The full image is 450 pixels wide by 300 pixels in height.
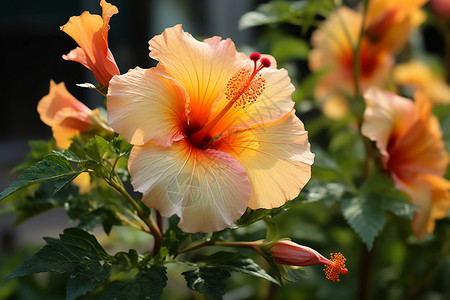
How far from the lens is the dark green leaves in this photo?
50 cm

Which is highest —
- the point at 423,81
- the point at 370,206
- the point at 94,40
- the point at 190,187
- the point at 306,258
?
the point at 94,40

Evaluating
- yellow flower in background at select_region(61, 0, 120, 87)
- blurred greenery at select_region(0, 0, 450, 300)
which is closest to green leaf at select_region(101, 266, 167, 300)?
blurred greenery at select_region(0, 0, 450, 300)

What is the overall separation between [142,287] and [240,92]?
247mm

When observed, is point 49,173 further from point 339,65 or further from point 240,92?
point 339,65

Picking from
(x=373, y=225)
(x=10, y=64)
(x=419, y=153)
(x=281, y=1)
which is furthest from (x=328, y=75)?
(x=10, y=64)

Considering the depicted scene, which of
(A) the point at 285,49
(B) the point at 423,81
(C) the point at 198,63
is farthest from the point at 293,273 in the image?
(B) the point at 423,81

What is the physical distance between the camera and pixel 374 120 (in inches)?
30.5

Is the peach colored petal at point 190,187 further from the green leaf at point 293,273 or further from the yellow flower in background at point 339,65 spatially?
the yellow flower in background at point 339,65

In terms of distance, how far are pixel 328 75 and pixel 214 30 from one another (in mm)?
1699

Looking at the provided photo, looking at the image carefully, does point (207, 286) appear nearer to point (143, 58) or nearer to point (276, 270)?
point (276, 270)

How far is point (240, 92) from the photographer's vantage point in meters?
0.58

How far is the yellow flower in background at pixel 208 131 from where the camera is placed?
500 millimetres

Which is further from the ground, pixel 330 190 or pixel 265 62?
pixel 265 62

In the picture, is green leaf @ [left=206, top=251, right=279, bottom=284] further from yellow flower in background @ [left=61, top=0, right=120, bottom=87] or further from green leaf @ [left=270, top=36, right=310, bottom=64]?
green leaf @ [left=270, top=36, right=310, bottom=64]
